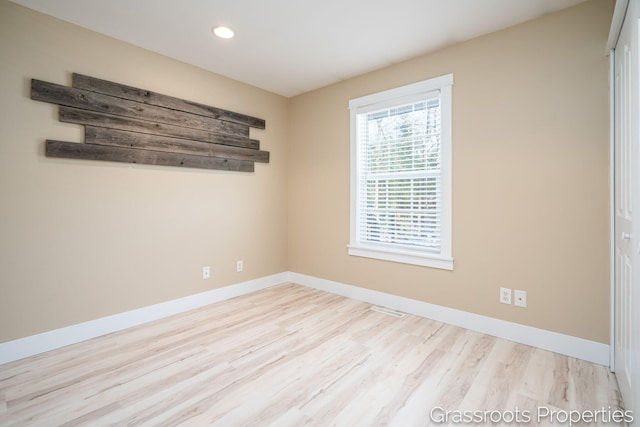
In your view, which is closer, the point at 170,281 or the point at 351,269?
the point at 170,281

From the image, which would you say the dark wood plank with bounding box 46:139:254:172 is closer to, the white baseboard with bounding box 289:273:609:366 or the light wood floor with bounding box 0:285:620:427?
the light wood floor with bounding box 0:285:620:427

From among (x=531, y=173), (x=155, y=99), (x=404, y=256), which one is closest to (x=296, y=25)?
(x=155, y=99)

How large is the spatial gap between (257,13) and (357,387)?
274cm

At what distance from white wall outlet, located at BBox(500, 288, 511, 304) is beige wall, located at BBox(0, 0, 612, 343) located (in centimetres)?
4

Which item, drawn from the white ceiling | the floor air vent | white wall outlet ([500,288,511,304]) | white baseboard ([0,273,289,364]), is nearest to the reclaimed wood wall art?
the white ceiling

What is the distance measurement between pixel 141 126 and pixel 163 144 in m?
0.24

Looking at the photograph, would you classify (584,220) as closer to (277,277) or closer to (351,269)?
(351,269)

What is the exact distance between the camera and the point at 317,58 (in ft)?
10.1

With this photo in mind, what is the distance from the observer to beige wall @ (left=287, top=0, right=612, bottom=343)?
218 centimetres

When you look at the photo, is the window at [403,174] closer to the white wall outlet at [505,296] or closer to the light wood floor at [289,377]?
the white wall outlet at [505,296]

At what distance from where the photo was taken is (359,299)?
3553mm

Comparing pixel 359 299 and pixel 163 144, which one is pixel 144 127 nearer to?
pixel 163 144

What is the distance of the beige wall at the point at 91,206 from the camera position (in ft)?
7.30

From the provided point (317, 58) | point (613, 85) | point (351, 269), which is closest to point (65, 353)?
point (351, 269)
